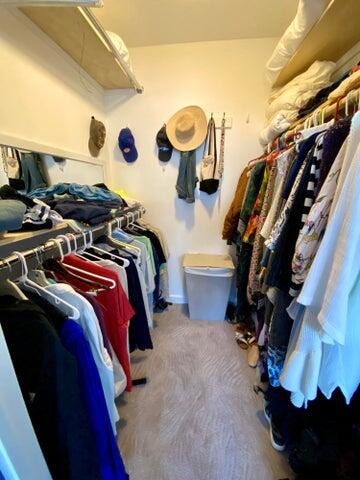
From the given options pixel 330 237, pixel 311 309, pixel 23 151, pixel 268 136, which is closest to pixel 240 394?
pixel 311 309

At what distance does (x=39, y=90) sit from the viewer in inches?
58.4

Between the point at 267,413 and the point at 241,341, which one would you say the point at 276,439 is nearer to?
the point at 267,413

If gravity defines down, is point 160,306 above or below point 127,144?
below

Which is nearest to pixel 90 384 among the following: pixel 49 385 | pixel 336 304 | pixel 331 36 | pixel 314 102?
pixel 49 385

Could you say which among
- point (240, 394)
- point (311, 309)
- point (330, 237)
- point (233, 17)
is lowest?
point (240, 394)

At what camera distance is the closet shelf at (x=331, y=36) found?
1055mm

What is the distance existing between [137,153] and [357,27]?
5.79 feet

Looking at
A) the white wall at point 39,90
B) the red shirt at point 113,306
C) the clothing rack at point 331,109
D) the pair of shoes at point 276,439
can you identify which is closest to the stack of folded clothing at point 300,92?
the clothing rack at point 331,109

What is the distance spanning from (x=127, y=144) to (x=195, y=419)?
7.30ft

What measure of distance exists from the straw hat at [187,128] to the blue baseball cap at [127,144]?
360mm

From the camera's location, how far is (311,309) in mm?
735

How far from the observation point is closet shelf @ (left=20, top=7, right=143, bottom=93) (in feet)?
4.31

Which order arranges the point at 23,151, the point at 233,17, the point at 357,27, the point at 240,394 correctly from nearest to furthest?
the point at 357,27 → the point at 23,151 → the point at 240,394 → the point at 233,17

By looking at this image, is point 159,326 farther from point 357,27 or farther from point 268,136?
point 357,27
